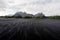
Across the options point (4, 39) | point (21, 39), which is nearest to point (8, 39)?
point (4, 39)

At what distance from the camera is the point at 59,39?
70.4 feet

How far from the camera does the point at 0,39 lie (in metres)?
19.6

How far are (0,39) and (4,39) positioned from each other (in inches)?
34.6

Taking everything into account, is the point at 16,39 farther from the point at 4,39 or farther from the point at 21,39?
the point at 4,39

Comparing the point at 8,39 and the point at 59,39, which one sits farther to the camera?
the point at 59,39

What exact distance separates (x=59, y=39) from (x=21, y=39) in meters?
9.46

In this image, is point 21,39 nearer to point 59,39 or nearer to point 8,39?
point 8,39

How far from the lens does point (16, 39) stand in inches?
801

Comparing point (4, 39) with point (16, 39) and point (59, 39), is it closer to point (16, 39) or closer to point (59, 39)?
point (16, 39)

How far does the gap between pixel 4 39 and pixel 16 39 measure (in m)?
2.74

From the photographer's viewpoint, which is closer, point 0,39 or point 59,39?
point 0,39

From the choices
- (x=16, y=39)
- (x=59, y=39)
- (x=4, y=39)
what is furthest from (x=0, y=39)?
(x=59, y=39)

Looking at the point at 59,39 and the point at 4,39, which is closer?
the point at 4,39

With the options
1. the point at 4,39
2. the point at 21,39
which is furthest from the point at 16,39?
the point at 4,39
